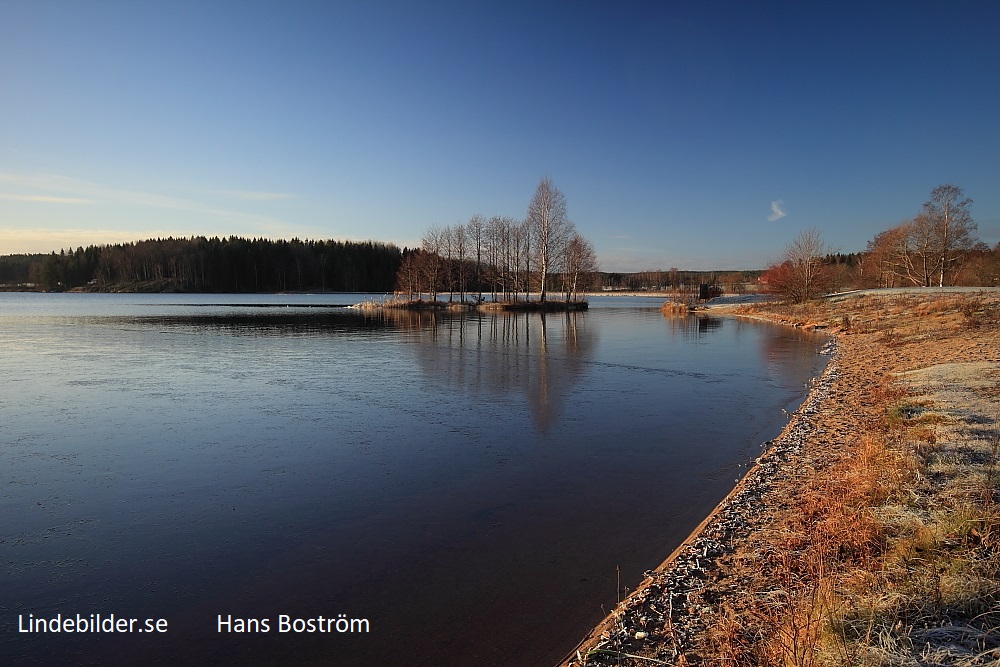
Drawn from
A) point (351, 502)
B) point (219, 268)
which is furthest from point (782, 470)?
point (219, 268)

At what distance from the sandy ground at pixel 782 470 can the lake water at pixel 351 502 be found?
414 millimetres

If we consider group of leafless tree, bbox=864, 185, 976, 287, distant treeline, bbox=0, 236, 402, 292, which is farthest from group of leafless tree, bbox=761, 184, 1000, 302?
distant treeline, bbox=0, 236, 402, 292

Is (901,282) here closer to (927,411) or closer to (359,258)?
(927,411)

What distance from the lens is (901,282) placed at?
70.4m

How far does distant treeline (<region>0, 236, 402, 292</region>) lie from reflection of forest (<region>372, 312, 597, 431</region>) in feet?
353

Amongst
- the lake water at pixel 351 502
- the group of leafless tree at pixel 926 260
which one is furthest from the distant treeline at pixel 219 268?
the lake water at pixel 351 502

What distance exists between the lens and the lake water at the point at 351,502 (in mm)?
A: 4832

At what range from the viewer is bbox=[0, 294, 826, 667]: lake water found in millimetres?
4832

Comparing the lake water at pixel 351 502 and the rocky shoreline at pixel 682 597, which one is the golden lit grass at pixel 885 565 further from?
the lake water at pixel 351 502

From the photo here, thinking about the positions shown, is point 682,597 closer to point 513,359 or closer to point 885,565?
point 885,565

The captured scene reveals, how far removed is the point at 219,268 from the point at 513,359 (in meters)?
131

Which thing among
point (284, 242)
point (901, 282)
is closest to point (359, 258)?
point (284, 242)

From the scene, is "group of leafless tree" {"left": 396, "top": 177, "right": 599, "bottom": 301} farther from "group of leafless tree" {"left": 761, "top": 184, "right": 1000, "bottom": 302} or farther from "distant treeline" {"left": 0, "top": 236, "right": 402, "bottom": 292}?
"distant treeline" {"left": 0, "top": 236, "right": 402, "bottom": 292}

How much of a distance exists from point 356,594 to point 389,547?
95 centimetres
